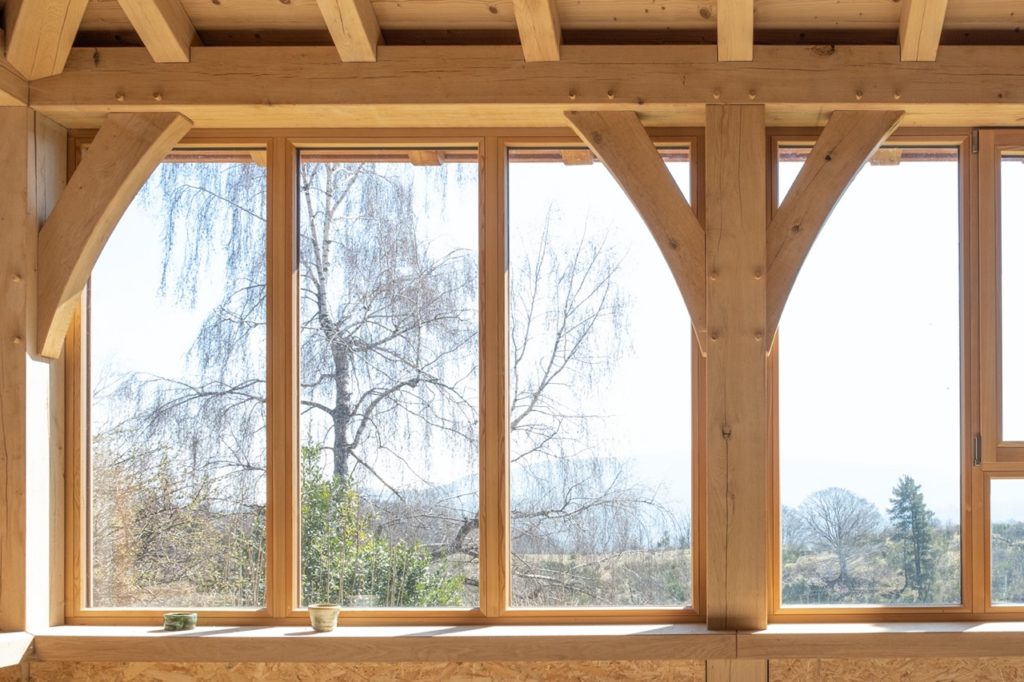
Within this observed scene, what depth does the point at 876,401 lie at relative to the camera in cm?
383

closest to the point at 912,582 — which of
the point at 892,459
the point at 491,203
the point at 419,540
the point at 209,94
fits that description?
the point at 892,459

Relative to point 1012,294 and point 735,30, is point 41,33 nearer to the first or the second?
point 735,30

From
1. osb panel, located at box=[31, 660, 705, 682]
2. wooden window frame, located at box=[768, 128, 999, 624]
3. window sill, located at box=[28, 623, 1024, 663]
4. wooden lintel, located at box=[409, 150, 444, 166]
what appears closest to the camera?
window sill, located at box=[28, 623, 1024, 663]

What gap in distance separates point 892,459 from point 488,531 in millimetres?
1459

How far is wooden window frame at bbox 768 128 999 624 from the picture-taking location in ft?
12.4

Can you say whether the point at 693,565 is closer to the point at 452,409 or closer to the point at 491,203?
the point at 452,409

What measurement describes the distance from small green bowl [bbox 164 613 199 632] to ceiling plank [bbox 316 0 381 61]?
1.99 m

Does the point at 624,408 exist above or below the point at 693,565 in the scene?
above

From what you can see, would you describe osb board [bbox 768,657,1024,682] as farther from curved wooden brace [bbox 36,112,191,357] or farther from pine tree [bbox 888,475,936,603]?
curved wooden brace [bbox 36,112,191,357]

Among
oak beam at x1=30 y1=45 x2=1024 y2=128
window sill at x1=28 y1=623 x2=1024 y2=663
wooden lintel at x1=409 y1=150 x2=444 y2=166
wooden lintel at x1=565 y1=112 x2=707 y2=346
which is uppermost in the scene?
oak beam at x1=30 y1=45 x2=1024 y2=128

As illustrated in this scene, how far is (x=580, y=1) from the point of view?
3.54 meters

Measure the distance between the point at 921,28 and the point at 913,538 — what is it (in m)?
1.75

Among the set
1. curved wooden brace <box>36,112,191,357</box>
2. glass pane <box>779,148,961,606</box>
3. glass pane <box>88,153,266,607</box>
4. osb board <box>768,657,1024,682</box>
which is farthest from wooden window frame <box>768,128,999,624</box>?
curved wooden brace <box>36,112,191,357</box>

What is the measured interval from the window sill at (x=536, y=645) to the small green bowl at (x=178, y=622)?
6 centimetres
